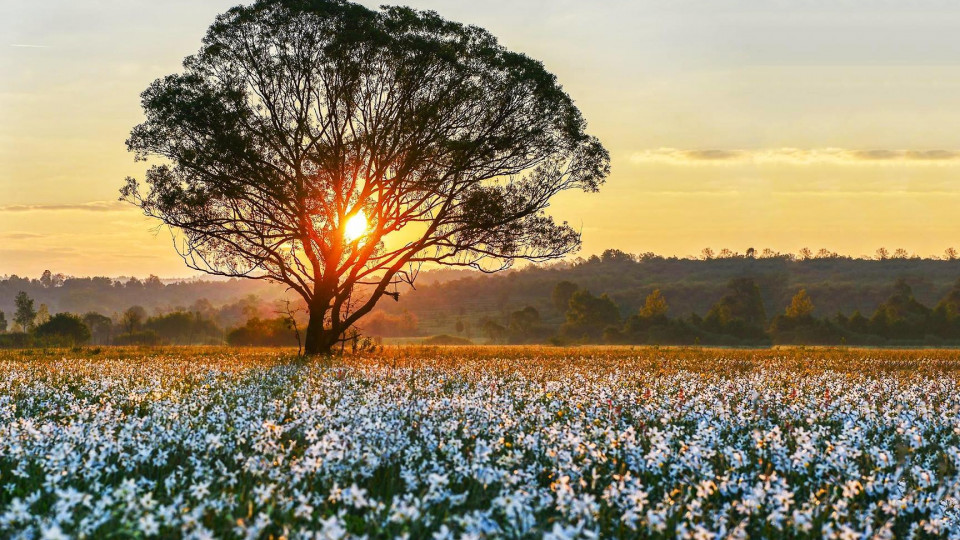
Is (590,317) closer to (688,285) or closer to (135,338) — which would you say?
(688,285)

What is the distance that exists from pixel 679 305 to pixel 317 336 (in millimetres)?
129965

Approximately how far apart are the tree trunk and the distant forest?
29.7 metres

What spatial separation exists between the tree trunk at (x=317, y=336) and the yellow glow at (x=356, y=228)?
3010mm

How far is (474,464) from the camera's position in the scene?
528 cm

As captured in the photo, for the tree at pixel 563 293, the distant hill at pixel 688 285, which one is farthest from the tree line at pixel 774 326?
the distant hill at pixel 688 285

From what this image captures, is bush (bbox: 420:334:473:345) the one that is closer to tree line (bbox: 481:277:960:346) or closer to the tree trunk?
tree line (bbox: 481:277:960:346)

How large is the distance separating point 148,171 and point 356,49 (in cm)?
885

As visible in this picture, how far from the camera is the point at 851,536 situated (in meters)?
4.47

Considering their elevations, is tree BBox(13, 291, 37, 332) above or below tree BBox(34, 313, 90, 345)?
above

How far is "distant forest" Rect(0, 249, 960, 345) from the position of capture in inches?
3875

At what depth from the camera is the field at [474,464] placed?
15.0ft

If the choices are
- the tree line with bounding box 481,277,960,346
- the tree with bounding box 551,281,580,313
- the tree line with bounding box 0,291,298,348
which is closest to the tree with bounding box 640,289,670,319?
the tree line with bounding box 481,277,960,346

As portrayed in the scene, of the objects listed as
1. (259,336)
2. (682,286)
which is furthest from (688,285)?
(259,336)

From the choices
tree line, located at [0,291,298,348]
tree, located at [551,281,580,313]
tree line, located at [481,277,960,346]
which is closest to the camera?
tree line, located at [0,291,298,348]
